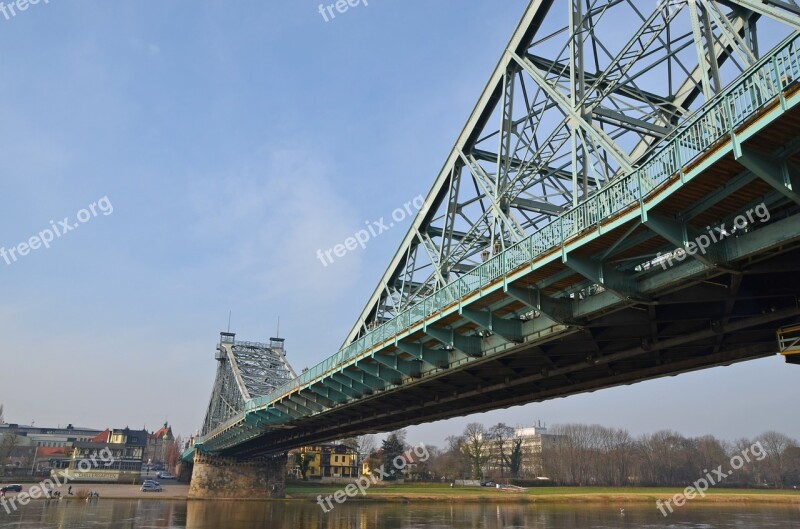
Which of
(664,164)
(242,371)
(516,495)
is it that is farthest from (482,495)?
(664,164)

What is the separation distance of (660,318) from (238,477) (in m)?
78.6

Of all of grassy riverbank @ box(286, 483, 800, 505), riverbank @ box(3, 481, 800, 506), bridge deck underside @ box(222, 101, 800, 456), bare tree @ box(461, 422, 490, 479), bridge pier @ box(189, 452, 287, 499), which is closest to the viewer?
bridge deck underside @ box(222, 101, 800, 456)

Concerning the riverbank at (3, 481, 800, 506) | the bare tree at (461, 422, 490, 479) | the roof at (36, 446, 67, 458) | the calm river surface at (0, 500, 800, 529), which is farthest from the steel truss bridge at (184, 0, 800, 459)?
the roof at (36, 446, 67, 458)

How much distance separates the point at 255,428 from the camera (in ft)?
180

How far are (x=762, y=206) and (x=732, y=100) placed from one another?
2256 mm

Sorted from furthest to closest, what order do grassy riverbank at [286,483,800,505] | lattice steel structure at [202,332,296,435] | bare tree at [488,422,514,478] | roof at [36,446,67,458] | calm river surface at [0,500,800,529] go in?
roof at [36,446,67,458] < bare tree at [488,422,514,478] < lattice steel structure at [202,332,296,435] < grassy riverbank at [286,483,800,505] < calm river surface at [0,500,800,529]

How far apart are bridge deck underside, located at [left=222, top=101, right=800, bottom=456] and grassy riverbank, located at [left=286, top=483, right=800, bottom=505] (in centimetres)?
5781

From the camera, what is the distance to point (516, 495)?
88812 millimetres

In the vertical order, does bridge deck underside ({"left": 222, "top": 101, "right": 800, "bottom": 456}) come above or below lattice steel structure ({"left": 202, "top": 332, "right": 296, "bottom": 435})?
below

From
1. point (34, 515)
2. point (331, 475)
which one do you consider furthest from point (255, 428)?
point (331, 475)

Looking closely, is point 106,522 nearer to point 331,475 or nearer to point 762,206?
point 762,206

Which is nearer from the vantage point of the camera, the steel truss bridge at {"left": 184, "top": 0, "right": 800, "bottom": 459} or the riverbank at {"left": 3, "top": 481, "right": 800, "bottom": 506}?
the steel truss bridge at {"left": 184, "top": 0, "right": 800, "bottom": 459}

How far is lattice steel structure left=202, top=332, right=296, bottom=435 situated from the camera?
9906cm

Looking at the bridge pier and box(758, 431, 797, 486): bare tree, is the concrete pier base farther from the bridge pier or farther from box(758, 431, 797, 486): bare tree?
box(758, 431, 797, 486): bare tree
